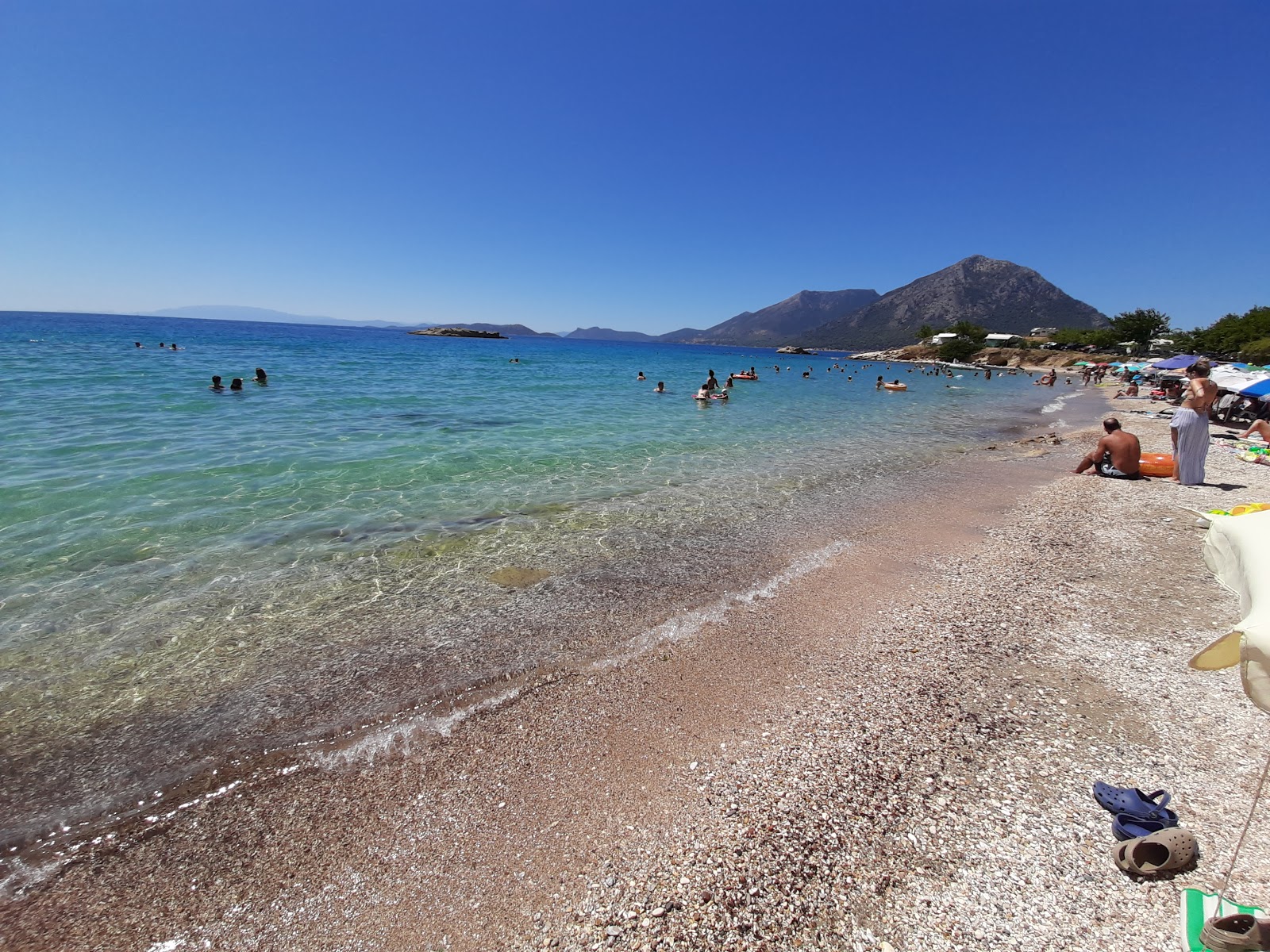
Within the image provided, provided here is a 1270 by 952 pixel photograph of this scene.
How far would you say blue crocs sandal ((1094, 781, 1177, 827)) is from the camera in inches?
135

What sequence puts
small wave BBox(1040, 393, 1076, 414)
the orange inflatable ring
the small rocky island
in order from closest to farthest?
the orange inflatable ring, small wave BBox(1040, 393, 1076, 414), the small rocky island

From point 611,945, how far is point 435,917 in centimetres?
108

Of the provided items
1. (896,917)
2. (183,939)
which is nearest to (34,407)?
(183,939)

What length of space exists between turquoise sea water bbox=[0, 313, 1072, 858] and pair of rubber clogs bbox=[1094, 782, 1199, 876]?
14.1ft

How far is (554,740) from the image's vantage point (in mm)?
4535

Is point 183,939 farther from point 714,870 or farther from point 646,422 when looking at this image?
point 646,422

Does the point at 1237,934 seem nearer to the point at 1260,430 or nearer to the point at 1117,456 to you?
the point at 1117,456

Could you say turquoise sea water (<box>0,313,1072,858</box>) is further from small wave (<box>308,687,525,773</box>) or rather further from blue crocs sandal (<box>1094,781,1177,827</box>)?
blue crocs sandal (<box>1094,781,1177,827</box>)

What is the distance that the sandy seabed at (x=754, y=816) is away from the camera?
3008 mm

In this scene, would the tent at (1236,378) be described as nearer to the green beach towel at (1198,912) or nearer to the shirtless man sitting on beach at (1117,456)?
the shirtless man sitting on beach at (1117,456)

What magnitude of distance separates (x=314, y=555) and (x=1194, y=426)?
18.5 meters

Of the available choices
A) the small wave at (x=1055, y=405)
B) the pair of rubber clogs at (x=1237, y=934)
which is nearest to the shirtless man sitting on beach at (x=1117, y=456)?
the pair of rubber clogs at (x=1237, y=934)

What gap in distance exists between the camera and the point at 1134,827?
3.36 m

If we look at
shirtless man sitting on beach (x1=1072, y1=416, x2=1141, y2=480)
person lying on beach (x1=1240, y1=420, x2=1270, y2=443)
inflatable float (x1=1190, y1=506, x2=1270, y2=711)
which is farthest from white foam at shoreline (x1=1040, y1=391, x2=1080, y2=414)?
inflatable float (x1=1190, y1=506, x2=1270, y2=711)
